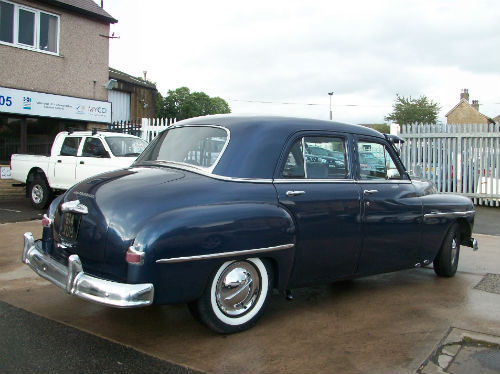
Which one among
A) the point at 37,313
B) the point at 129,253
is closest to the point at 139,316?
the point at 37,313

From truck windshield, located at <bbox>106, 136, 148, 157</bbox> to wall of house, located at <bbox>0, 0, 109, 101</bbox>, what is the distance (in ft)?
14.5

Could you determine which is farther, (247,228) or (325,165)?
(325,165)

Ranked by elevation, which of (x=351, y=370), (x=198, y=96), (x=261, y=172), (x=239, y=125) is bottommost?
(x=351, y=370)

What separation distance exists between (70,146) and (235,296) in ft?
27.9

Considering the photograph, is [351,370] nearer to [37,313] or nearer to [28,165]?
[37,313]

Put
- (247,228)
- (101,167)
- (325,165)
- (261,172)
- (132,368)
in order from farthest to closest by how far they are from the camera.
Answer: (101,167) → (325,165) → (261,172) → (247,228) → (132,368)

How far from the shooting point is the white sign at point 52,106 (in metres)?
12.8

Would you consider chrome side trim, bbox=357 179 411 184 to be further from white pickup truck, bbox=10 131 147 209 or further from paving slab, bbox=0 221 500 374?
white pickup truck, bbox=10 131 147 209

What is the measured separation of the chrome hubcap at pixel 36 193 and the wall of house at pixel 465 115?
47682mm

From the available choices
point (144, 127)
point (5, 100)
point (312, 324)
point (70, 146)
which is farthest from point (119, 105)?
point (312, 324)

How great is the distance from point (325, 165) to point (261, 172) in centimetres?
77

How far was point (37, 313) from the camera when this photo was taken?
4086mm

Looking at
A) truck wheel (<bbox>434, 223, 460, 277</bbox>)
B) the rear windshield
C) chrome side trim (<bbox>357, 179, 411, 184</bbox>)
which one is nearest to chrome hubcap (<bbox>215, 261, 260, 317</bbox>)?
the rear windshield

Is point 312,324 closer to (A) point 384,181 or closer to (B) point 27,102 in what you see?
(A) point 384,181
